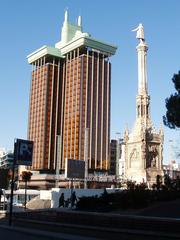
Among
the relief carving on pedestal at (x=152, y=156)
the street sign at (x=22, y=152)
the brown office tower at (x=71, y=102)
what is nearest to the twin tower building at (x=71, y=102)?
the brown office tower at (x=71, y=102)

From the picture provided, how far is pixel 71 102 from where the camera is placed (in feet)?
526

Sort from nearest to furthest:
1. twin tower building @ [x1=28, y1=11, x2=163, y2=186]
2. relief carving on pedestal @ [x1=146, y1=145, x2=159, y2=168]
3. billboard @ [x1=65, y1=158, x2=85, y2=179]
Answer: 1. billboard @ [x1=65, y1=158, x2=85, y2=179]
2. relief carving on pedestal @ [x1=146, y1=145, x2=159, y2=168]
3. twin tower building @ [x1=28, y1=11, x2=163, y2=186]

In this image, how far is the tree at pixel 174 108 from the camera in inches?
1178

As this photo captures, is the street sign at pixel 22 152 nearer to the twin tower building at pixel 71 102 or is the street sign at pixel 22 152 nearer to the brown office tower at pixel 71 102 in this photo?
the twin tower building at pixel 71 102

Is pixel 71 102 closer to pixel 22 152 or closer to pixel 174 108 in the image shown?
pixel 22 152

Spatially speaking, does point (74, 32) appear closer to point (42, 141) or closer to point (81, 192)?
point (42, 141)

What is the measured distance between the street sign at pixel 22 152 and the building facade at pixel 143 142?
3856 centimetres

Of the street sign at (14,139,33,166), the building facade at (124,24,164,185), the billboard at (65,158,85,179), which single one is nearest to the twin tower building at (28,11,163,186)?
the building facade at (124,24,164,185)

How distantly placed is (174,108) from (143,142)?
4218 centimetres

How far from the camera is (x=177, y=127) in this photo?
30.8 meters

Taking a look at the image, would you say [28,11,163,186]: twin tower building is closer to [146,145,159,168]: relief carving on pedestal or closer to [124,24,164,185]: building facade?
[124,24,164,185]: building facade

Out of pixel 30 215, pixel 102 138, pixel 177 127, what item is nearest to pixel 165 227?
pixel 177 127

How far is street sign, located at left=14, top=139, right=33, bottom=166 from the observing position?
1319 inches

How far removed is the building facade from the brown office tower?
258 feet
